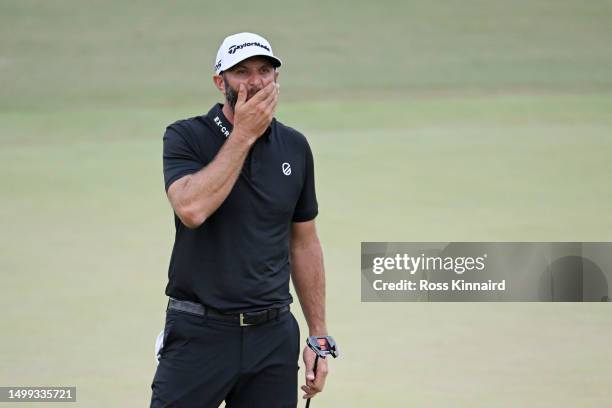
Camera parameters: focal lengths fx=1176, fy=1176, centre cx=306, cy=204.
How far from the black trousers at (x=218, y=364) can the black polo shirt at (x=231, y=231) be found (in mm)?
62

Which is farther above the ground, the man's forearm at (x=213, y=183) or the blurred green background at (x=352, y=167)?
the blurred green background at (x=352, y=167)

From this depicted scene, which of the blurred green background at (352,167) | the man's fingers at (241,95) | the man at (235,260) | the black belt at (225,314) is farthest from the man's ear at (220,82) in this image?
the blurred green background at (352,167)

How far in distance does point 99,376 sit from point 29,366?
31 cm

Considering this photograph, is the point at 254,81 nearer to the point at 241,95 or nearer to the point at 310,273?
the point at 241,95

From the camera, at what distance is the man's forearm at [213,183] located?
261 cm

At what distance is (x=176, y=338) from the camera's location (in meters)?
2.83

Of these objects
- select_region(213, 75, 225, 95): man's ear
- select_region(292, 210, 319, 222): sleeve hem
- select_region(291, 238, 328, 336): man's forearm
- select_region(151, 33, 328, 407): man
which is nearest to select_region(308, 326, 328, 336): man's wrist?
select_region(291, 238, 328, 336): man's forearm

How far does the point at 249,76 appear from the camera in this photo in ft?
9.11

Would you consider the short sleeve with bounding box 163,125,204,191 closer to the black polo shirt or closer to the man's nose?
the black polo shirt

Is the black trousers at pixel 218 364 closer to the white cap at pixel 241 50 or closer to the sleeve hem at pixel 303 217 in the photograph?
the sleeve hem at pixel 303 217

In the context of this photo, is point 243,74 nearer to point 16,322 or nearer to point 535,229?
point 16,322

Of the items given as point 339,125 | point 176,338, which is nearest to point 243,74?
point 176,338

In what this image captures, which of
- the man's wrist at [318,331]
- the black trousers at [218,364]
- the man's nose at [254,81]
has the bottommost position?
the black trousers at [218,364]

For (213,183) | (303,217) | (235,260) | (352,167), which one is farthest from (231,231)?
(352,167)
